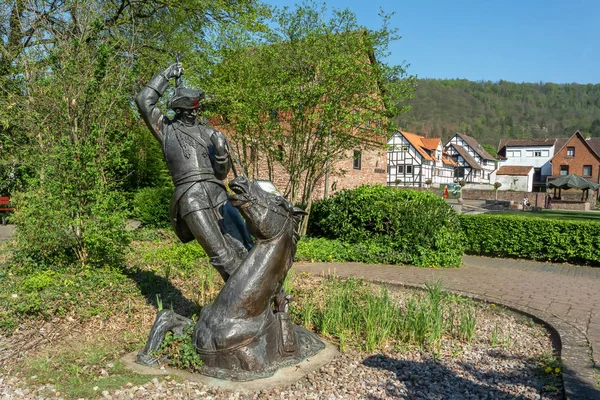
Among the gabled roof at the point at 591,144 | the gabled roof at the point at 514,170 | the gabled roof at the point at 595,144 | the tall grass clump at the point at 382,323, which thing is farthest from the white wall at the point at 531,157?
the tall grass clump at the point at 382,323

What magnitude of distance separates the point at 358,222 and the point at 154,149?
37.8ft

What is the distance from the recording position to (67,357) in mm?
4398

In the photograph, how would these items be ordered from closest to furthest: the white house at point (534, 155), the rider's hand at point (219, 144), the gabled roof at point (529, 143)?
the rider's hand at point (219, 144) < the white house at point (534, 155) < the gabled roof at point (529, 143)

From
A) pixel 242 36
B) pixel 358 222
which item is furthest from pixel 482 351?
pixel 242 36

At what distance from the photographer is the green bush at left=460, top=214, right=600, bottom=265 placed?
11492mm

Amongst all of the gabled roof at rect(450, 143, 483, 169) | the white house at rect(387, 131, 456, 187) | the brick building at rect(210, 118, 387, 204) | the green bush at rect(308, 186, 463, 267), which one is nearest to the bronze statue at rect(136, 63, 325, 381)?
the green bush at rect(308, 186, 463, 267)

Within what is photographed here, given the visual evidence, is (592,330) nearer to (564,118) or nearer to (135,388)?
(135,388)

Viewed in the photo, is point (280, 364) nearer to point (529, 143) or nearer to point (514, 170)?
point (514, 170)

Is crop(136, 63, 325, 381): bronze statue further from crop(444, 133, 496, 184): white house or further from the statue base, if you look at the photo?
crop(444, 133, 496, 184): white house

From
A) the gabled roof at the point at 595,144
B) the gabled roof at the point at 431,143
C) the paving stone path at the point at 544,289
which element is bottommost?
the paving stone path at the point at 544,289

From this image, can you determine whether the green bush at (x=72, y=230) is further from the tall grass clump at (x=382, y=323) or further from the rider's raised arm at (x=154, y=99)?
the tall grass clump at (x=382, y=323)

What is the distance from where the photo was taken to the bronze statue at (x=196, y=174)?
Answer: 4.49 meters

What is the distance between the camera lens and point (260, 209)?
390 cm

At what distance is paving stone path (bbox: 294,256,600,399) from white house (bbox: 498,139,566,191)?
58.4 meters
